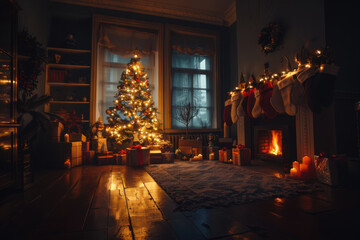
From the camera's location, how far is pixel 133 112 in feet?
14.0

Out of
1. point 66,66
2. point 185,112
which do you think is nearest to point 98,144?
point 66,66

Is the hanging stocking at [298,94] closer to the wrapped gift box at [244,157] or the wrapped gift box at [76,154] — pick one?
the wrapped gift box at [244,157]

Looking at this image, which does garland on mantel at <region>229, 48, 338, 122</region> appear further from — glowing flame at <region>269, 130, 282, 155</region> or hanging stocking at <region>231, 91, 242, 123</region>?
glowing flame at <region>269, 130, 282, 155</region>

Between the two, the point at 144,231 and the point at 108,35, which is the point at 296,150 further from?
the point at 108,35

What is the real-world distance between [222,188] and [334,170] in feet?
3.79

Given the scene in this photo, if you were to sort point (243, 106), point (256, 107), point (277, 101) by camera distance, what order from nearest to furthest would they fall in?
point (277, 101) → point (256, 107) → point (243, 106)

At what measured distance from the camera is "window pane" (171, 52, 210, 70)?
512 cm

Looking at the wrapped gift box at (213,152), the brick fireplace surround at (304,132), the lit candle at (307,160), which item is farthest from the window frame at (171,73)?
the lit candle at (307,160)

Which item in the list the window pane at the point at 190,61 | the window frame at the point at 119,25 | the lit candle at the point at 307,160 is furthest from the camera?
the window pane at the point at 190,61

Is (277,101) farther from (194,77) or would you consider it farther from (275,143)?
(194,77)

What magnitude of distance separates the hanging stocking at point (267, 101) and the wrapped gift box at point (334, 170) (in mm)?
903

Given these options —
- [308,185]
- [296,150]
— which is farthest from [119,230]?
[296,150]

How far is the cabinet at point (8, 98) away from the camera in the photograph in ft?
5.95

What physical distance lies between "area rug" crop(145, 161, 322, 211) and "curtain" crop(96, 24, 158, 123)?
257 cm
